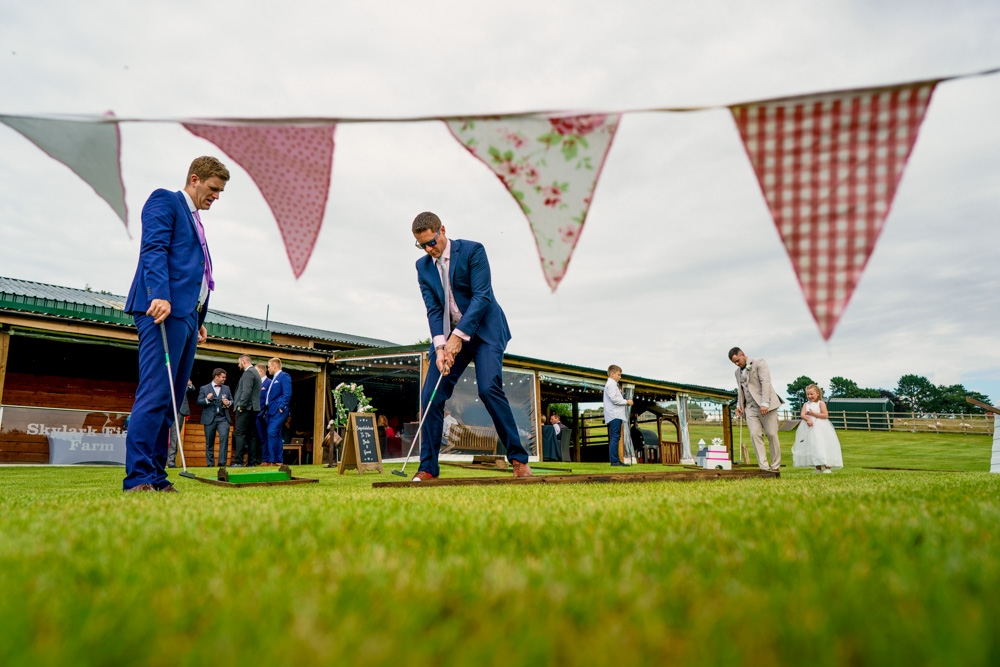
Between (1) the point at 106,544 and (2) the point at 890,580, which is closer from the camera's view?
(2) the point at 890,580

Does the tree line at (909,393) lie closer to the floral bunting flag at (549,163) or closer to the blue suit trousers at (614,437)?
the blue suit trousers at (614,437)

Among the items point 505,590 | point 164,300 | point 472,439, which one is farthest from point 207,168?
point 472,439

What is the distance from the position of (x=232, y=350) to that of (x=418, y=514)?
13367 millimetres

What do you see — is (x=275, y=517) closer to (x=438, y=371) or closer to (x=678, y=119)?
(x=678, y=119)

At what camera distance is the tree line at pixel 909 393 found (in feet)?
279

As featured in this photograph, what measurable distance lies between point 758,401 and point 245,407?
8162 millimetres

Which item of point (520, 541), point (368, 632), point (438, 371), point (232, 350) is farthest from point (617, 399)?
point (368, 632)

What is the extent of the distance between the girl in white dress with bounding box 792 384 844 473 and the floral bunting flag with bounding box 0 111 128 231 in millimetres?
8891

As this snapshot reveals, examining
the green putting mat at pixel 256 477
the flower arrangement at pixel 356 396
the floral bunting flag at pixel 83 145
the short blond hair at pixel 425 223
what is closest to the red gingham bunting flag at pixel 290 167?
the floral bunting flag at pixel 83 145

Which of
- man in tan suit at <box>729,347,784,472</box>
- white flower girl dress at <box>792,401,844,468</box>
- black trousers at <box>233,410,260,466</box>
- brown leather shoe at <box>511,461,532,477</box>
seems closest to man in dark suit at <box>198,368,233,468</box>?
black trousers at <box>233,410,260,466</box>

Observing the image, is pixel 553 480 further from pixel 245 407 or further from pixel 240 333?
pixel 240 333

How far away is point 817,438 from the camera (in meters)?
8.75

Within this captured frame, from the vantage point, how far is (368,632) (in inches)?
31.3

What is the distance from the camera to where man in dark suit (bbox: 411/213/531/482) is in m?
4.59
